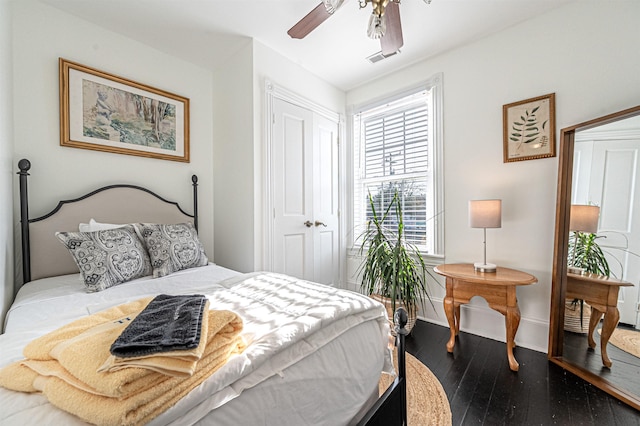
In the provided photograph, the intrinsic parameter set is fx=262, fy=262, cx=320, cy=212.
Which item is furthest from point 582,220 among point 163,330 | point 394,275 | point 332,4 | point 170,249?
point 170,249

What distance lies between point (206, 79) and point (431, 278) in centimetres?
326

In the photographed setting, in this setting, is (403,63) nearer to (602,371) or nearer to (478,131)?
(478,131)

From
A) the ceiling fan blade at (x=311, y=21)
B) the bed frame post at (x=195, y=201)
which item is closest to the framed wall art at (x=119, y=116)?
the bed frame post at (x=195, y=201)

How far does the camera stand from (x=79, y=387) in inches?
21.7

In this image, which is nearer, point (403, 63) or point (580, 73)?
point (580, 73)

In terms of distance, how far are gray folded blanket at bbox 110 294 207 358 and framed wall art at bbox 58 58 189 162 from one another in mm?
2027

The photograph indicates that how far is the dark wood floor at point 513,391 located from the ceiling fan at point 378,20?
2.21 meters

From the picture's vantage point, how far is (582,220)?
1.83m

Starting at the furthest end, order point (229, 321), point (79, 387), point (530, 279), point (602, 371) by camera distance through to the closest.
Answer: point (530, 279), point (602, 371), point (229, 321), point (79, 387)

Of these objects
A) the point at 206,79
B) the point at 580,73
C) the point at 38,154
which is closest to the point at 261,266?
the point at 38,154

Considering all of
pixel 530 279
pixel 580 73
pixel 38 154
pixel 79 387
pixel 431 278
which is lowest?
pixel 431 278

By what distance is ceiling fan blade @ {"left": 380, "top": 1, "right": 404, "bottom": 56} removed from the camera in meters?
1.49

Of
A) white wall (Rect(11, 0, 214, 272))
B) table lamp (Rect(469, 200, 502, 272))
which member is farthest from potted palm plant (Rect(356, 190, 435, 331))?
white wall (Rect(11, 0, 214, 272))

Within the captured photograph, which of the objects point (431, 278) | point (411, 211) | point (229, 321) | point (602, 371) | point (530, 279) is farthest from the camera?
point (411, 211)
